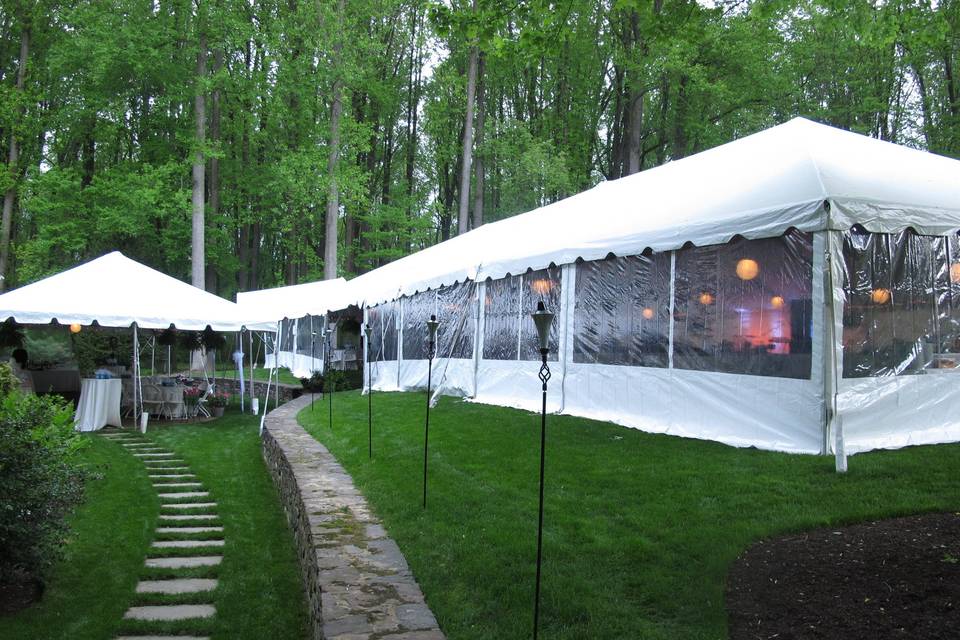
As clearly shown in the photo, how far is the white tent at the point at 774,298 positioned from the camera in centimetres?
634

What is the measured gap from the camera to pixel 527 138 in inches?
984

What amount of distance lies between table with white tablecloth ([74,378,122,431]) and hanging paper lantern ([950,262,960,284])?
12.6 metres

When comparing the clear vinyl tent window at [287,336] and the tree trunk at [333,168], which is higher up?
the tree trunk at [333,168]

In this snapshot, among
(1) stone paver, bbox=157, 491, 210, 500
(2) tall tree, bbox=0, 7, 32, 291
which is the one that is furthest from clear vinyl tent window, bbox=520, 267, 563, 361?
(2) tall tree, bbox=0, 7, 32, 291

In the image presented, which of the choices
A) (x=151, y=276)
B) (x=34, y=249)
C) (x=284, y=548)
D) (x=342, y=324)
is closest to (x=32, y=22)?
(x=34, y=249)

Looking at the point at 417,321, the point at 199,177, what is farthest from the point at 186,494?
the point at 199,177

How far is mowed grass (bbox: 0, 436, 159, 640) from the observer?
415 centimetres

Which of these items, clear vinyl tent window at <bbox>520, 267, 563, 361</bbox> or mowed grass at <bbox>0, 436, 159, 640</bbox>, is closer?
mowed grass at <bbox>0, 436, 159, 640</bbox>

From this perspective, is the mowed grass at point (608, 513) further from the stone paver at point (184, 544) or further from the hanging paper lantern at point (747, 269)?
the hanging paper lantern at point (747, 269)

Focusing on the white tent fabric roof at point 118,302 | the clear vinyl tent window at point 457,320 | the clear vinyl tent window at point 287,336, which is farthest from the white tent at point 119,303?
the clear vinyl tent window at point 287,336

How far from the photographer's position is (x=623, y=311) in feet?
28.5

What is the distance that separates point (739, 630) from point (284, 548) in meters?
4.06

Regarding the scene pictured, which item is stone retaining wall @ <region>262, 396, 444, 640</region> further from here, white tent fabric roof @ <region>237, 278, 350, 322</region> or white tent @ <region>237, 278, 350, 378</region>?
white tent @ <region>237, 278, 350, 378</region>

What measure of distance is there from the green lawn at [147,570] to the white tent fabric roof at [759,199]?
491 cm
